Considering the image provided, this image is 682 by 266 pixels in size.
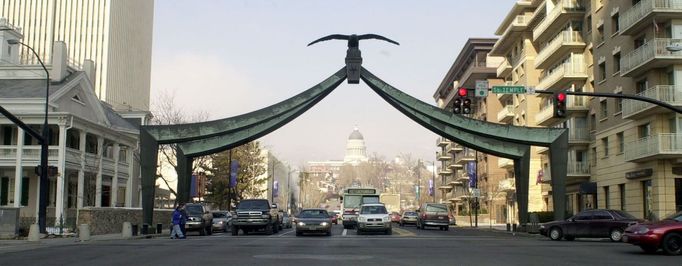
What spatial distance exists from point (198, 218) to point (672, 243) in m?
25.8

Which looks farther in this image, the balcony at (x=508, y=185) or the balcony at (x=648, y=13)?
the balcony at (x=508, y=185)

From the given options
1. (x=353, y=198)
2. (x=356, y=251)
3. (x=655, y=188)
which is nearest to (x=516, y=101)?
(x=353, y=198)

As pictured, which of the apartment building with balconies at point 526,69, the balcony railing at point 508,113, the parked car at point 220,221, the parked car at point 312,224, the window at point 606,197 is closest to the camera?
the parked car at point 312,224

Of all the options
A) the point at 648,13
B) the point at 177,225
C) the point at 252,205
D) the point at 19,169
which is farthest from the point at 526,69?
the point at 19,169

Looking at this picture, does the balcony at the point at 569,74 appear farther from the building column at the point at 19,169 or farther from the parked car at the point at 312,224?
the building column at the point at 19,169

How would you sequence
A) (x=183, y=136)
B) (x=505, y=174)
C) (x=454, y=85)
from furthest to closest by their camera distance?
(x=454, y=85) < (x=505, y=174) < (x=183, y=136)

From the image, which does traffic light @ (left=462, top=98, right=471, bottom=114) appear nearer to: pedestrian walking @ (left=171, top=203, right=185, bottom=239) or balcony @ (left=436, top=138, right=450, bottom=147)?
→ pedestrian walking @ (left=171, top=203, right=185, bottom=239)

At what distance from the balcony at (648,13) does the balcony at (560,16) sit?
1223 centimetres

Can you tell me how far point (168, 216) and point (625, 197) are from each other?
32795mm

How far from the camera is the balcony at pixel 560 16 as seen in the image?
55.8 m

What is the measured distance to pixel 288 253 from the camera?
20.5m

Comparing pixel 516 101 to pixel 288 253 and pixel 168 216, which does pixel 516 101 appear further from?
pixel 288 253

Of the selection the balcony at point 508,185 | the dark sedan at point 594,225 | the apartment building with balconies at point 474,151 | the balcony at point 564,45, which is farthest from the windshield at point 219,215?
the apartment building with balconies at point 474,151

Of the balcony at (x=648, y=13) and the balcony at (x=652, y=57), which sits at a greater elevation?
the balcony at (x=648, y=13)
